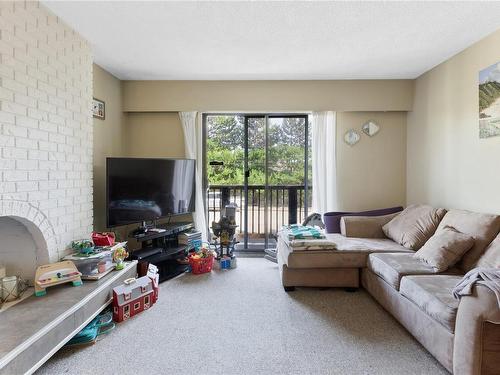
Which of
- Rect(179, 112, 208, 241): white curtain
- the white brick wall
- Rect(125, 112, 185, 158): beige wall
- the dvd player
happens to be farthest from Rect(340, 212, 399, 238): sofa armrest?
the white brick wall

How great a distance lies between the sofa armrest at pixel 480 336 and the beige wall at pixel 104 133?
3.33 m

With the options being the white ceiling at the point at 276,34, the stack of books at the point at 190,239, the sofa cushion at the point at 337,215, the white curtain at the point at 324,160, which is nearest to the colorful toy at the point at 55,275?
the stack of books at the point at 190,239

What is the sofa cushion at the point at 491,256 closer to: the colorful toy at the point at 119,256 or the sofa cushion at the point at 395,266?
the sofa cushion at the point at 395,266

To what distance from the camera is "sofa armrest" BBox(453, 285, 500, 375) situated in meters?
1.40

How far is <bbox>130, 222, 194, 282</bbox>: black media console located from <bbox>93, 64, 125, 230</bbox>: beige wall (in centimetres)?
56

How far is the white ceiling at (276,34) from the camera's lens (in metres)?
2.04

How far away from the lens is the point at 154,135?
3822 mm

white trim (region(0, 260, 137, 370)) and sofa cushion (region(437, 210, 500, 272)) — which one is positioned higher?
sofa cushion (region(437, 210, 500, 272))

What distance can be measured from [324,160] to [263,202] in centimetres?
106

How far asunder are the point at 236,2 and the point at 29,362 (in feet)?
8.39

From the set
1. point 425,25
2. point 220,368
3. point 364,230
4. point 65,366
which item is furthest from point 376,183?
point 65,366

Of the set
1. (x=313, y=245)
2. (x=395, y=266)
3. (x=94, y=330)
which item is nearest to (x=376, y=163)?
(x=313, y=245)

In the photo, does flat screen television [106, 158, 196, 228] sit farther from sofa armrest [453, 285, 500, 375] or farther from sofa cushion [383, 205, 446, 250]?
sofa armrest [453, 285, 500, 375]

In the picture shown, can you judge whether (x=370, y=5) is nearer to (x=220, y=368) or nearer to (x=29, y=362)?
(x=220, y=368)
